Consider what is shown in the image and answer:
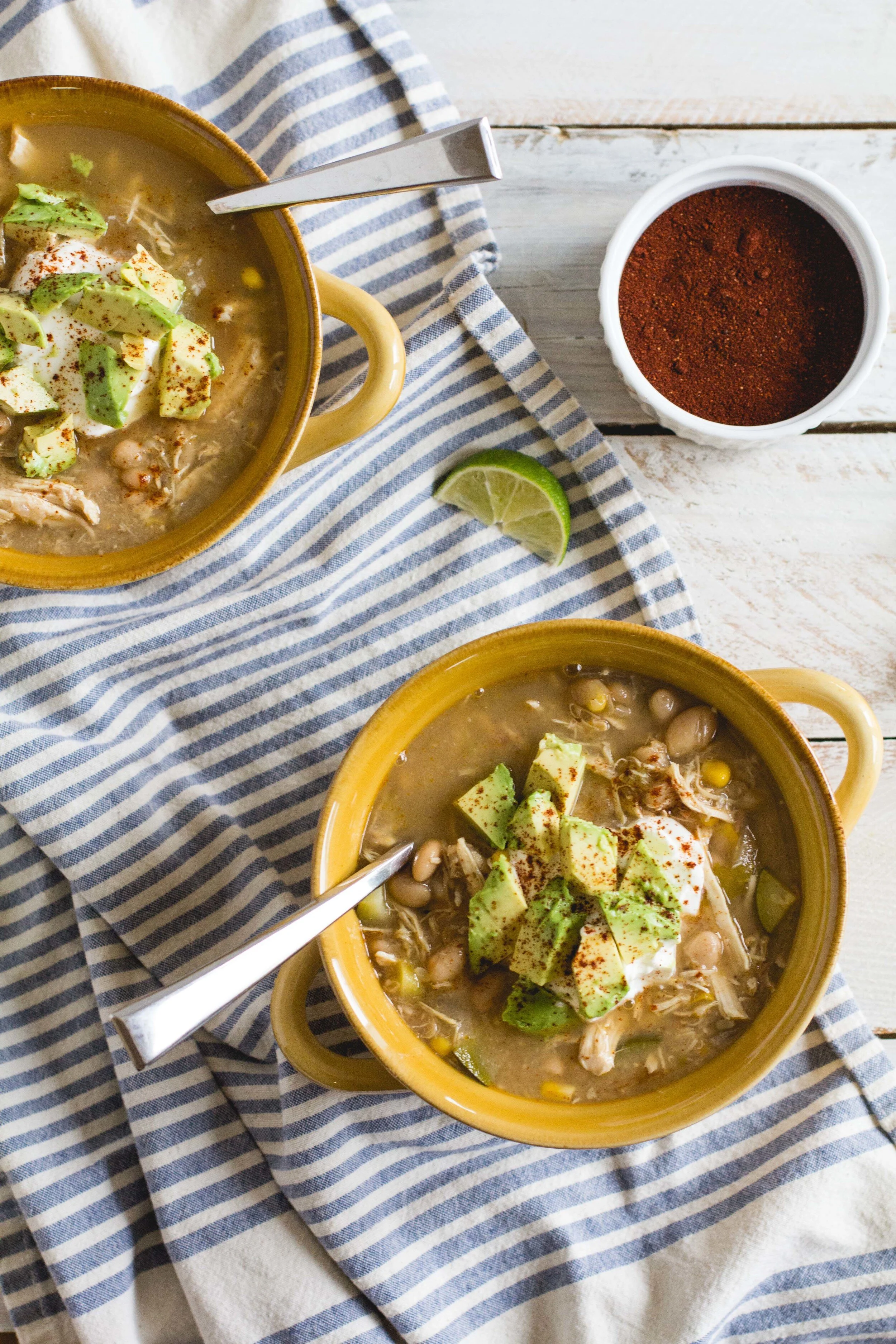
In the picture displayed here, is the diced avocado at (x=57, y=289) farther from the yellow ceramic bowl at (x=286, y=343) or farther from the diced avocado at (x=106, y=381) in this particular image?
the yellow ceramic bowl at (x=286, y=343)

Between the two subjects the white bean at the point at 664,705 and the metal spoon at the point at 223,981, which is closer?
the metal spoon at the point at 223,981

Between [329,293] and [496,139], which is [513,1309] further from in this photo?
[496,139]

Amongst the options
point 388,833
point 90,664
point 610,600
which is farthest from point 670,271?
point 90,664

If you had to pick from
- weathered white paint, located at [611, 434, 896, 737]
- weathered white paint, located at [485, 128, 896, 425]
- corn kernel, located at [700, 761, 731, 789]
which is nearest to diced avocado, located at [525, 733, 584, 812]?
corn kernel, located at [700, 761, 731, 789]

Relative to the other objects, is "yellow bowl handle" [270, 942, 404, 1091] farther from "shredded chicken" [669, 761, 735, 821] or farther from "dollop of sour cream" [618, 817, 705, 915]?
"shredded chicken" [669, 761, 735, 821]

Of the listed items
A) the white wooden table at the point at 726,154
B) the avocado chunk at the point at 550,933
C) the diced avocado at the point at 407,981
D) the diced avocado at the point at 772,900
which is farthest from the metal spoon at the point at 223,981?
the white wooden table at the point at 726,154

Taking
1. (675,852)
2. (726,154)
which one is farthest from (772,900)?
(726,154)

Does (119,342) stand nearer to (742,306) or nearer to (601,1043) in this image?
(742,306)
